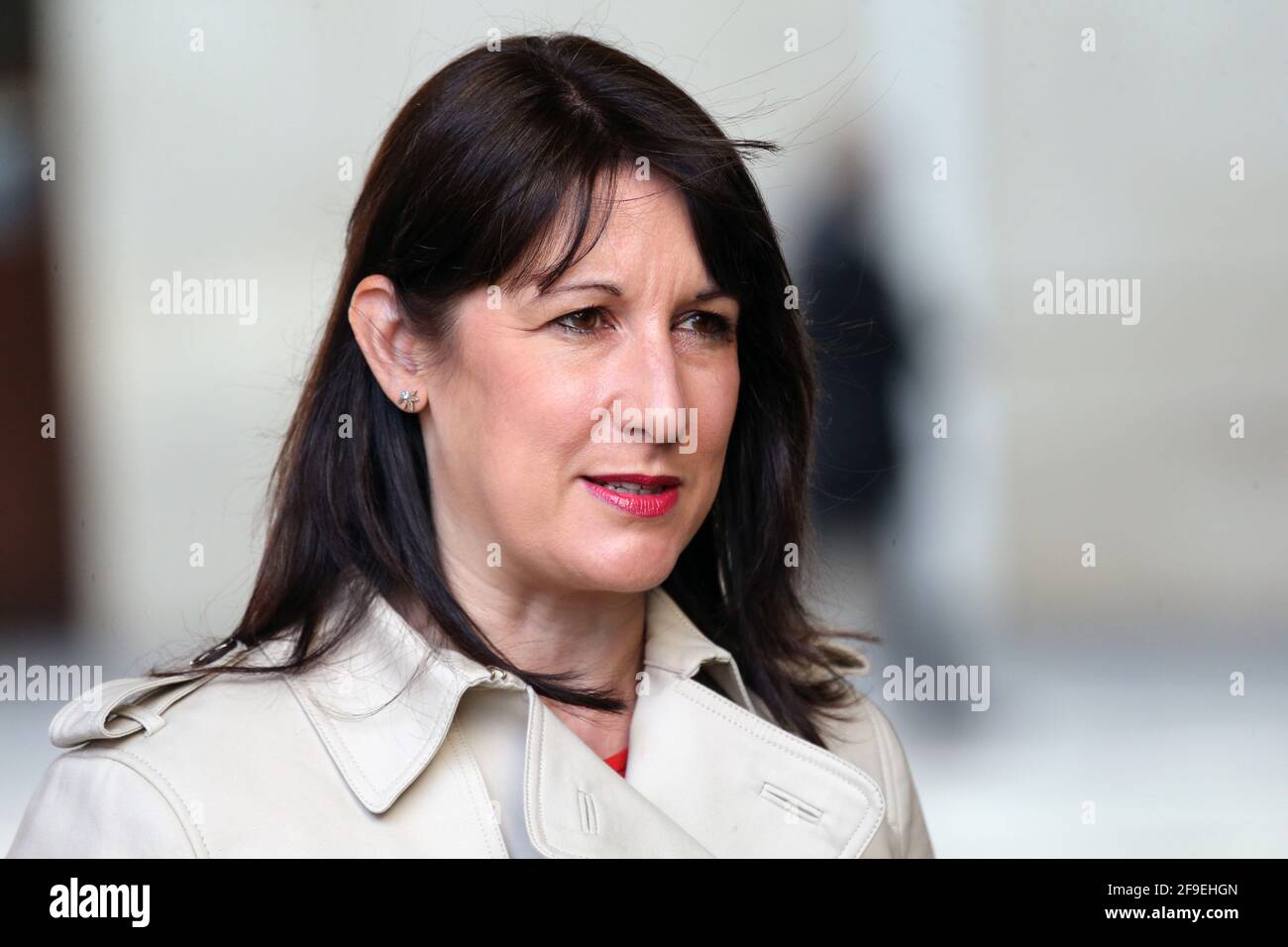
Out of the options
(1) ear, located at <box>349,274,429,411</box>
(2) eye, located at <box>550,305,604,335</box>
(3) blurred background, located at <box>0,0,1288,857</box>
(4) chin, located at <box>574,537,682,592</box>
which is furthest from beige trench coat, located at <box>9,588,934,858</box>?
(3) blurred background, located at <box>0,0,1288,857</box>

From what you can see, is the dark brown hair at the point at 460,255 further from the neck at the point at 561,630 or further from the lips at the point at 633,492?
the lips at the point at 633,492

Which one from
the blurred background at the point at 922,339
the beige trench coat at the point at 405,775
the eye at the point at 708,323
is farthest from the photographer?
the blurred background at the point at 922,339

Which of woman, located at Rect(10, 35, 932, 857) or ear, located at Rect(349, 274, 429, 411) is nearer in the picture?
woman, located at Rect(10, 35, 932, 857)

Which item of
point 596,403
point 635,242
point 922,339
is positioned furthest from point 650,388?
point 922,339

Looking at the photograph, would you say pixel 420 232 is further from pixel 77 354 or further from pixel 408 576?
pixel 77 354

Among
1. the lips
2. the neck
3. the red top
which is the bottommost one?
the red top

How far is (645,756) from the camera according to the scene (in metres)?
1.79

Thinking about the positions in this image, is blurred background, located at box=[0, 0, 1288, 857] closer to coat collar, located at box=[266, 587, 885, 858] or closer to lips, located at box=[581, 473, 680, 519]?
coat collar, located at box=[266, 587, 885, 858]

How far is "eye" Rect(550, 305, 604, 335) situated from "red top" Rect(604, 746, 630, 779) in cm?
57

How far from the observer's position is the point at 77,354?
445cm

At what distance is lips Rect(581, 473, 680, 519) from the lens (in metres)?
1.67

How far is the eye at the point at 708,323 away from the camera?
5.69ft

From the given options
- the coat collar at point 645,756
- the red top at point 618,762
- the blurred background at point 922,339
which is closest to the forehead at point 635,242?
the coat collar at point 645,756
